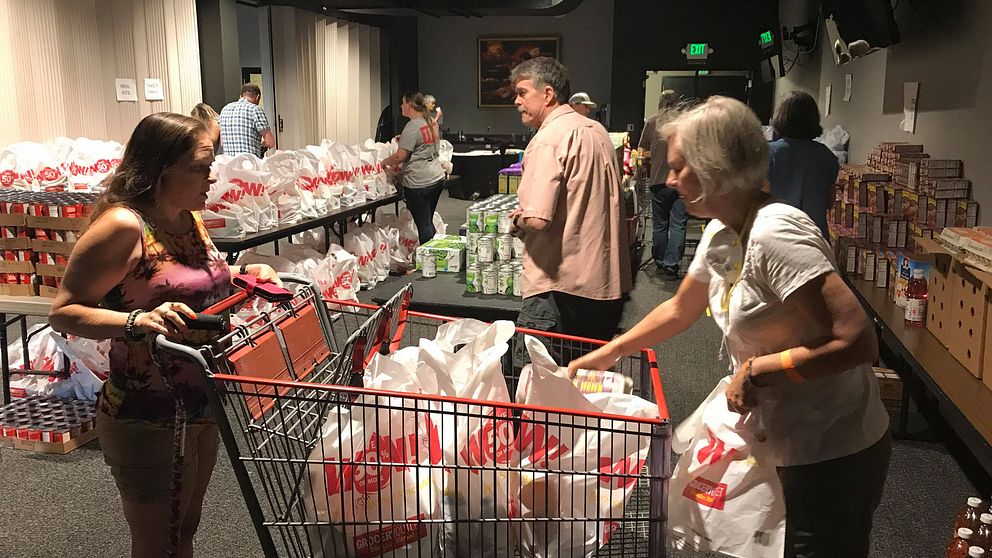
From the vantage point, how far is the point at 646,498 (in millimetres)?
1647

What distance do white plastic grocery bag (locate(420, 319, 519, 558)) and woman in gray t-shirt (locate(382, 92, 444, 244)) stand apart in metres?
4.92

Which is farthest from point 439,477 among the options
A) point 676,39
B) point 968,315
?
point 676,39

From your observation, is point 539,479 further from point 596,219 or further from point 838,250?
point 838,250

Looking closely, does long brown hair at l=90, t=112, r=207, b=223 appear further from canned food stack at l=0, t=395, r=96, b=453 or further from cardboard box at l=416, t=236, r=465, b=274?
cardboard box at l=416, t=236, r=465, b=274

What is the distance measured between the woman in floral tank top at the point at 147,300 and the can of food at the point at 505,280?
336 cm

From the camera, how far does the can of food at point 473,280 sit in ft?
17.6

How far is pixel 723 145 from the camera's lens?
153cm

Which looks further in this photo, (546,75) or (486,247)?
(486,247)

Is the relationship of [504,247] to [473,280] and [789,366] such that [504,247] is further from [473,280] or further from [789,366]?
[789,366]

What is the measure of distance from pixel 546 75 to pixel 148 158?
1.61 metres

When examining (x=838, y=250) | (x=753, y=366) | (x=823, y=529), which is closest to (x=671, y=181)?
(x=753, y=366)

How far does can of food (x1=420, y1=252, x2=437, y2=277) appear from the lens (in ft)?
19.1

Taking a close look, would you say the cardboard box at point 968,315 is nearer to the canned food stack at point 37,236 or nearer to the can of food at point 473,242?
the can of food at point 473,242

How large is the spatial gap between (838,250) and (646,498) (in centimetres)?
375
